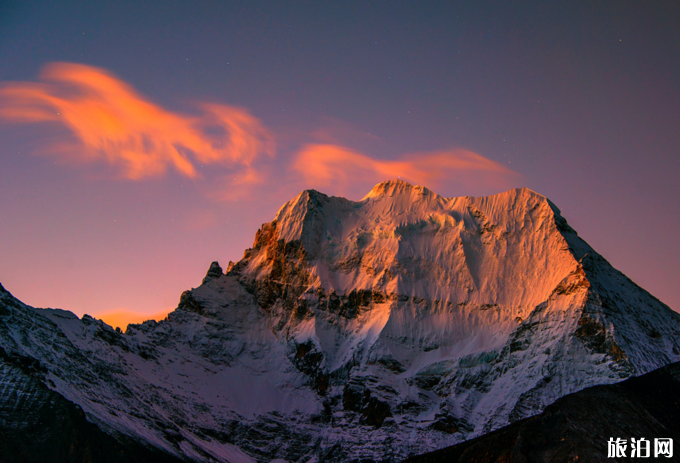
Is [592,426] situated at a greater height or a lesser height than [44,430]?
greater

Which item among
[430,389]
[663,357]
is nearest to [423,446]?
[430,389]

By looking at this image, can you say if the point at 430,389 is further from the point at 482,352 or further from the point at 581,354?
the point at 581,354

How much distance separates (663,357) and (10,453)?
476 ft

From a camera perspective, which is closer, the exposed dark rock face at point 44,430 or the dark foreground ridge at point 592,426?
the dark foreground ridge at point 592,426

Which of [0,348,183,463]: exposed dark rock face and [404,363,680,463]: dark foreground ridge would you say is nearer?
[404,363,680,463]: dark foreground ridge

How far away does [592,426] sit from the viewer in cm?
9356

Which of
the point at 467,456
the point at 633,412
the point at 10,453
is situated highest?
the point at 633,412

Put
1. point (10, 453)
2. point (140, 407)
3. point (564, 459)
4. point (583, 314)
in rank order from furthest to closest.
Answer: point (583, 314)
point (140, 407)
point (10, 453)
point (564, 459)

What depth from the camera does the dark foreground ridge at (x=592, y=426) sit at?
91.3 metres

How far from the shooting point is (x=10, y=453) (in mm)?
125812

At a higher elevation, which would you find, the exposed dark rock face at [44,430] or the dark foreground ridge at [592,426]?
the dark foreground ridge at [592,426]

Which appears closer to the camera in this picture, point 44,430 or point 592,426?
point 592,426

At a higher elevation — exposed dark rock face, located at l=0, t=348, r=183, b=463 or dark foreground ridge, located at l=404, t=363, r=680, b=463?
dark foreground ridge, located at l=404, t=363, r=680, b=463

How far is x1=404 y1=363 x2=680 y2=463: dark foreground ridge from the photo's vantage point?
3595 inches
